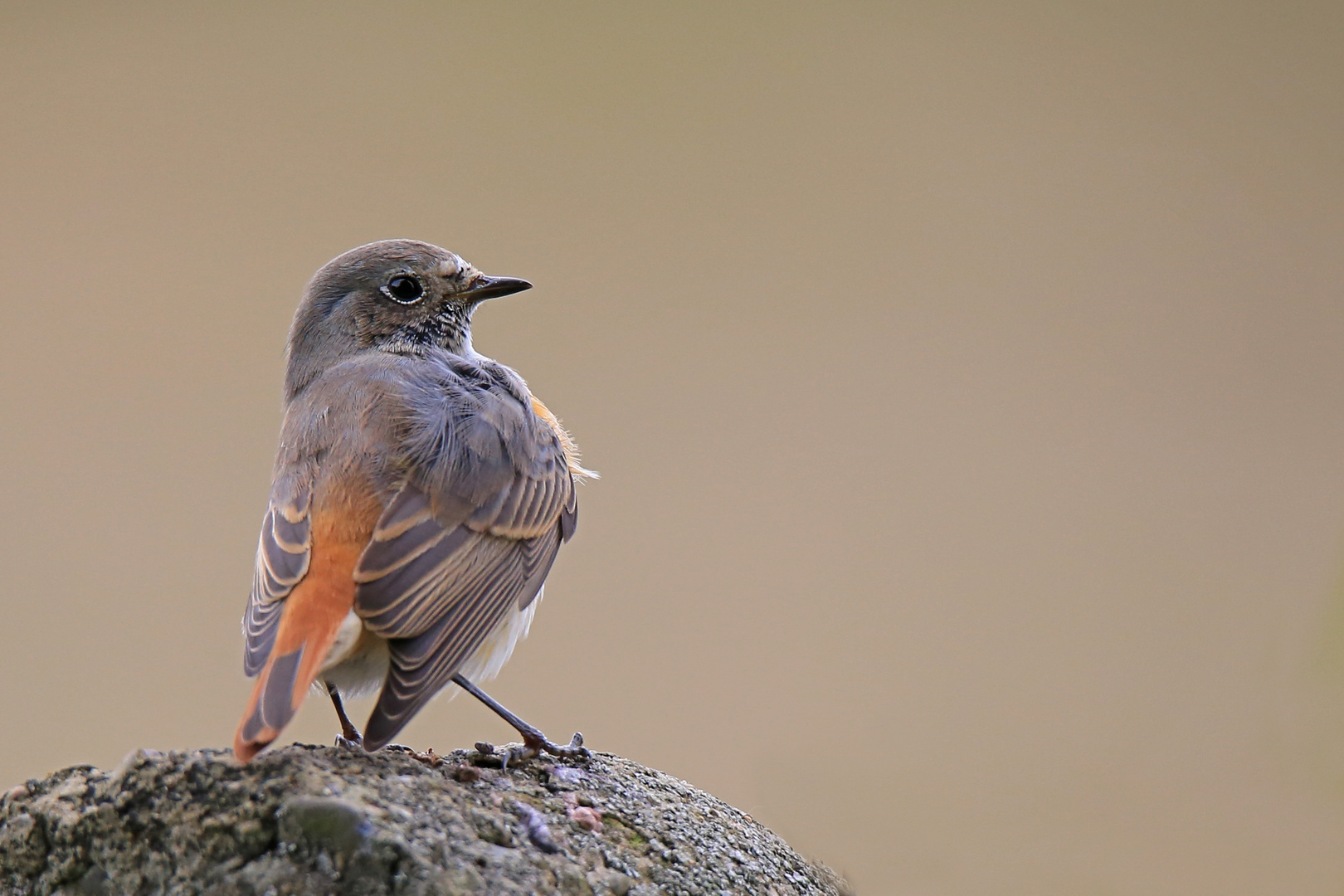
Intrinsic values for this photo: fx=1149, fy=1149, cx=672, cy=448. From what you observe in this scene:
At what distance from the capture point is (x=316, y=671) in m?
3.02

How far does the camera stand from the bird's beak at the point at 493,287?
486 cm

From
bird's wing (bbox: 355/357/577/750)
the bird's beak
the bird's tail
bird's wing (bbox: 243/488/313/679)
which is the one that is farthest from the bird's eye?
the bird's tail

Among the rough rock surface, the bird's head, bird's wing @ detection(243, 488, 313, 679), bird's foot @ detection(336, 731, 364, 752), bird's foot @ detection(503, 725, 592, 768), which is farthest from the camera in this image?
the bird's head

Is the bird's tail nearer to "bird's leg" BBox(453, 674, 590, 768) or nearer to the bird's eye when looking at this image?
"bird's leg" BBox(453, 674, 590, 768)

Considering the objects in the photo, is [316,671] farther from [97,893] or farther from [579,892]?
[579,892]

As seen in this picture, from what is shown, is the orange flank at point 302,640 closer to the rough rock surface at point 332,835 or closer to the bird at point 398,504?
the bird at point 398,504

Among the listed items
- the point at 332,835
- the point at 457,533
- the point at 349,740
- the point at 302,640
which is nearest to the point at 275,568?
the point at 302,640

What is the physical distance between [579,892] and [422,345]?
2623mm

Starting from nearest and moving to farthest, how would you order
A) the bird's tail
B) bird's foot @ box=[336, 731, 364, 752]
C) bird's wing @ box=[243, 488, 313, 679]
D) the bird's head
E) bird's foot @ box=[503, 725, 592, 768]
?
1. the bird's tail
2. bird's wing @ box=[243, 488, 313, 679]
3. bird's foot @ box=[503, 725, 592, 768]
4. bird's foot @ box=[336, 731, 364, 752]
5. the bird's head

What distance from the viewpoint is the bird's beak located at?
4859 mm

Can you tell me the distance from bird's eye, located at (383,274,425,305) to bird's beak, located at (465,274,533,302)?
21cm

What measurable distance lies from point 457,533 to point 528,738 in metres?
0.72

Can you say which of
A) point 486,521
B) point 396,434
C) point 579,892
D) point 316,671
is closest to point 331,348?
point 396,434

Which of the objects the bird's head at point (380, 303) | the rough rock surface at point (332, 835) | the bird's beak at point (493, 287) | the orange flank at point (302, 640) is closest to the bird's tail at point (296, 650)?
the orange flank at point (302, 640)
